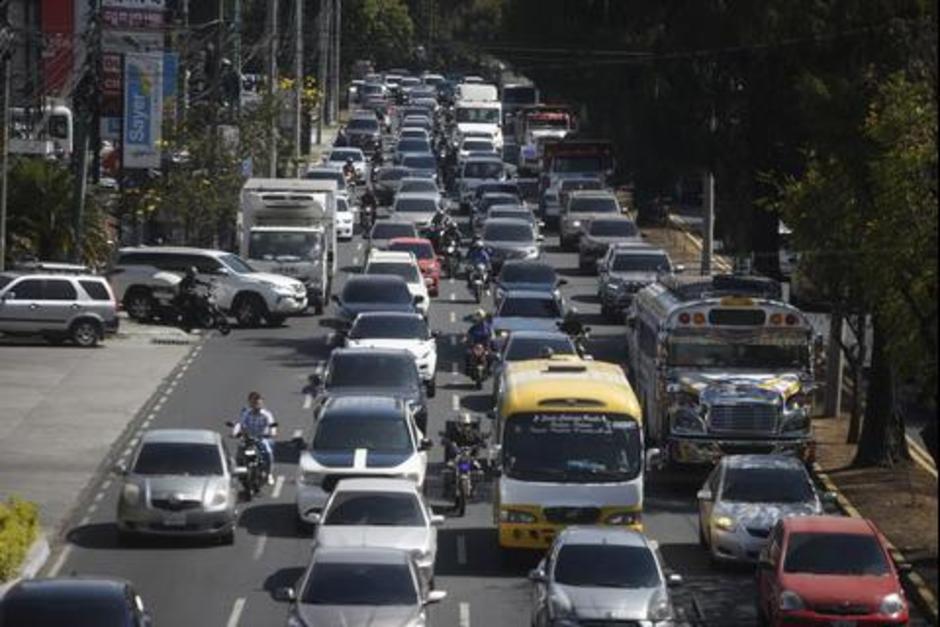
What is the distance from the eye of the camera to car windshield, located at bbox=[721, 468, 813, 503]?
34.0m

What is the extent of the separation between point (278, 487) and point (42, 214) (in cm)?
→ 2556

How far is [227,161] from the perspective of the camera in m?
71.1

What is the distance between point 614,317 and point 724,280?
18623 mm

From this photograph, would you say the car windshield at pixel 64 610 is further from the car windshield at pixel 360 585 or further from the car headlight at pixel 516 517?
the car headlight at pixel 516 517

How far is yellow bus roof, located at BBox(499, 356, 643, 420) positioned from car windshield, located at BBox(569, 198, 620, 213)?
43349mm

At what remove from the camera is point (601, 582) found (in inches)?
1112

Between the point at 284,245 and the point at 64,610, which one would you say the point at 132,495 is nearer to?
the point at 64,610

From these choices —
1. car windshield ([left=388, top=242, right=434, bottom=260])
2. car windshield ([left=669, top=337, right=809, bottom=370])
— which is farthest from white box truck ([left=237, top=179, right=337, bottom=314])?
car windshield ([left=669, top=337, right=809, bottom=370])

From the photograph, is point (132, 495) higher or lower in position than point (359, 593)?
lower

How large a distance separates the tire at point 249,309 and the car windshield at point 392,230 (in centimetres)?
1151

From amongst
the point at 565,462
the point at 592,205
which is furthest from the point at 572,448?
the point at 592,205

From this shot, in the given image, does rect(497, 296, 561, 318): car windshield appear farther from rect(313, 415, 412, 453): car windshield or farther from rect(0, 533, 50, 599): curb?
rect(0, 533, 50, 599): curb

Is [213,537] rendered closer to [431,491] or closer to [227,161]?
[431,491]

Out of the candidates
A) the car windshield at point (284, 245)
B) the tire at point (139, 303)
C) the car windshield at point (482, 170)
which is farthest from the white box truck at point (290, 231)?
the car windshield at point (482, 170)
